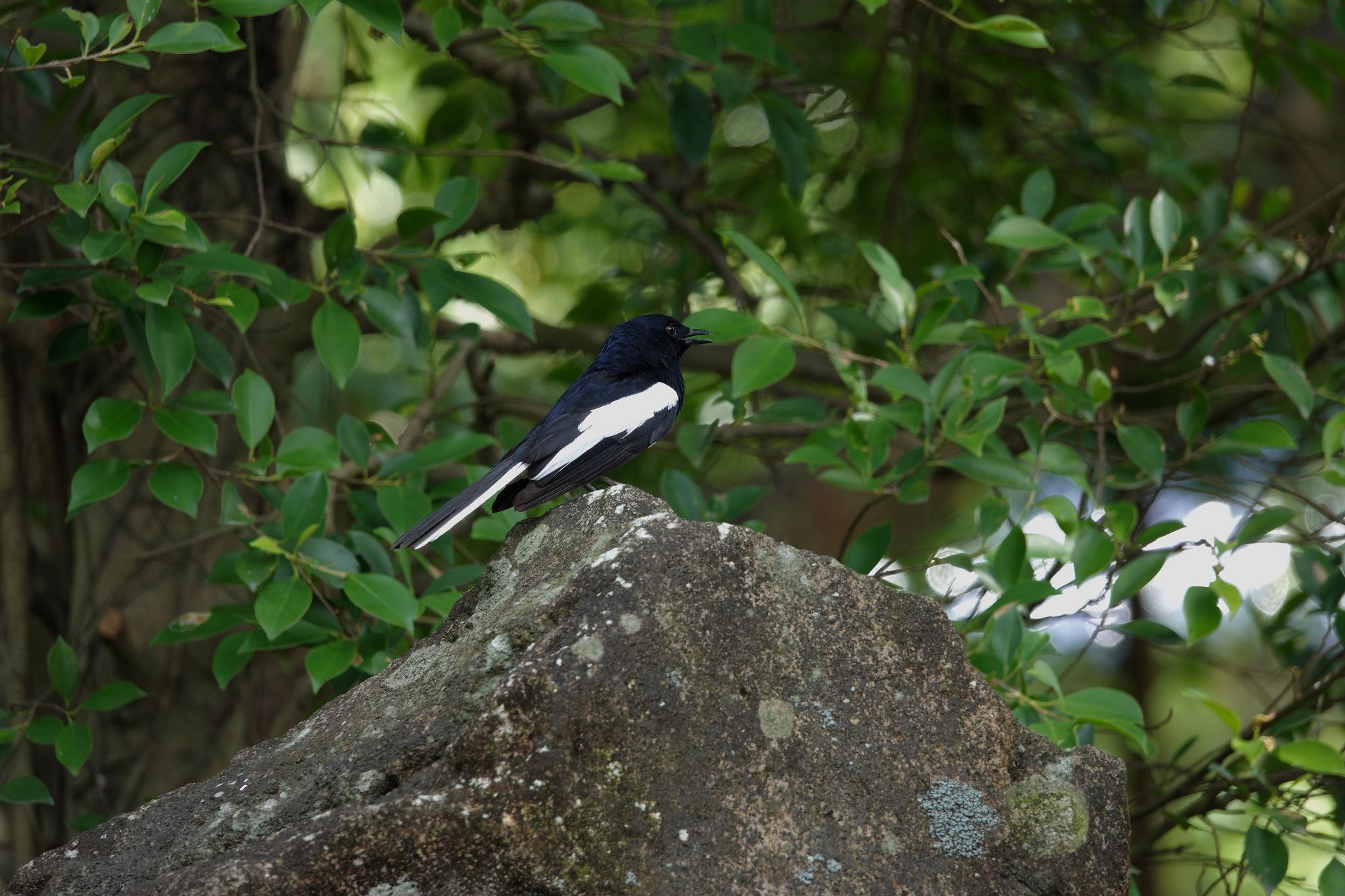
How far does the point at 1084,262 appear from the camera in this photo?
13.5ft

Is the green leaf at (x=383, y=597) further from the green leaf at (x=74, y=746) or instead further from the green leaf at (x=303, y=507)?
the green leaf at (x=74, y=746)

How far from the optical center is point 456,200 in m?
3.91

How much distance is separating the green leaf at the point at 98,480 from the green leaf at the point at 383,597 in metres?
0.70

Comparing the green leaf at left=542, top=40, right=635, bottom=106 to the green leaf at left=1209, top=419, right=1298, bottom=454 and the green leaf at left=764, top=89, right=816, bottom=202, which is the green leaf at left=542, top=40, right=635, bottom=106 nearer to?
the green leaf at left=764, top=89, right=816, bottom=202

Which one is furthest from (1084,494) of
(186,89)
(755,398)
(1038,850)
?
(186,89)

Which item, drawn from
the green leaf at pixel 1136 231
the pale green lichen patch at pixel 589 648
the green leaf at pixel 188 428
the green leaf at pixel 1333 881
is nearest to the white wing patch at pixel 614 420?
the green leaf at pixel 188 428

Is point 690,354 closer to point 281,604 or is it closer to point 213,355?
point 213,355

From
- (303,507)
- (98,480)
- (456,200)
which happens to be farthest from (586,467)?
(98,480)

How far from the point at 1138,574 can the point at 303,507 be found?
2320 mm

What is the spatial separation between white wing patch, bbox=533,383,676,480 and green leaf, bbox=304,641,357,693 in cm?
69

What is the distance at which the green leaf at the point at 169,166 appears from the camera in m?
3.12

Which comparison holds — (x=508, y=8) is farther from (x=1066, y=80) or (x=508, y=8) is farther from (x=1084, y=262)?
(x=1066, y=80)

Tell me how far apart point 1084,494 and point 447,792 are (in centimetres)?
302

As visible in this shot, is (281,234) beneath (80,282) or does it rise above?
beneath
